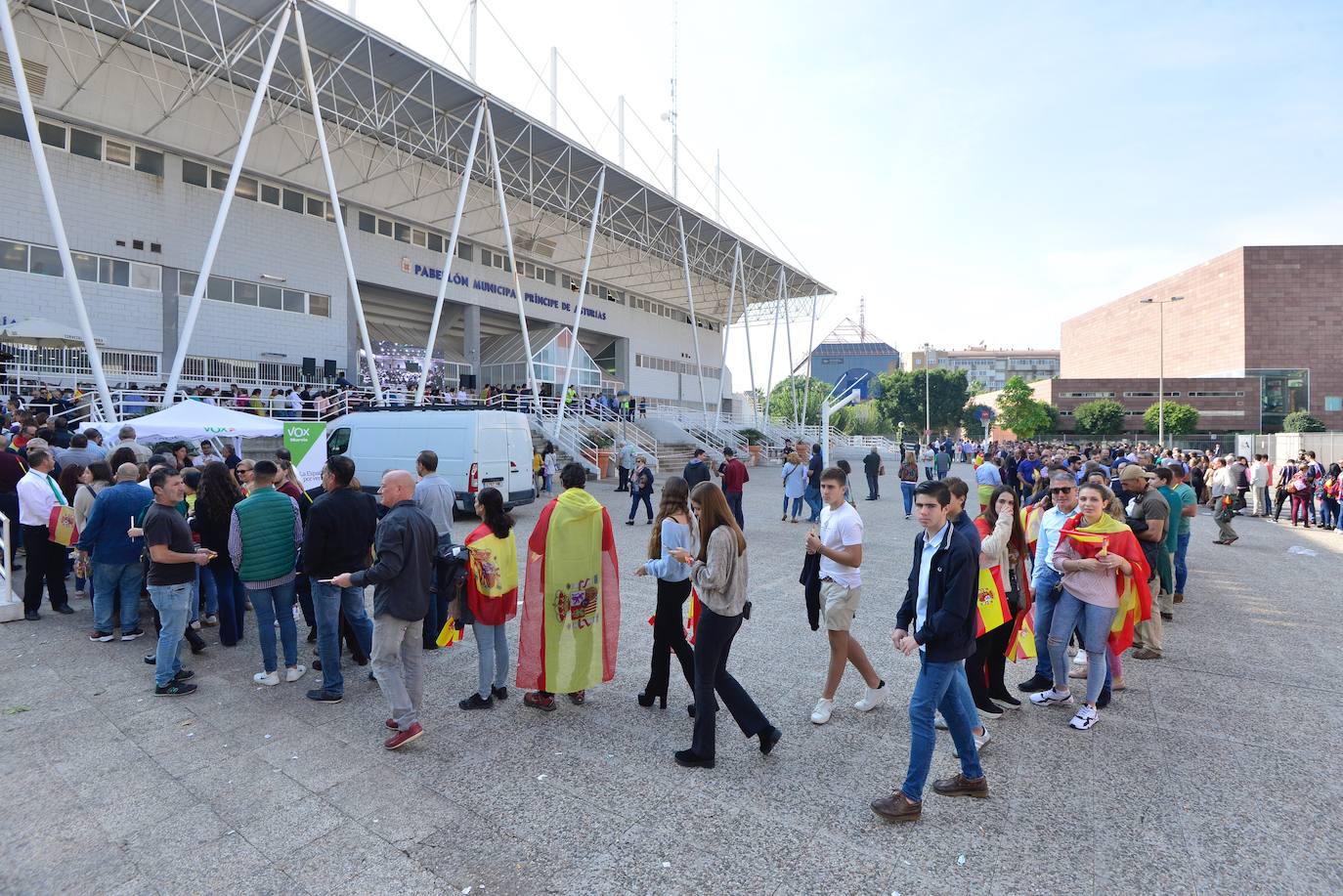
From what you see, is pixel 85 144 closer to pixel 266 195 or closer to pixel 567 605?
pixel 266 195

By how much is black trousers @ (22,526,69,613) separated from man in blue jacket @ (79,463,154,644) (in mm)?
1255

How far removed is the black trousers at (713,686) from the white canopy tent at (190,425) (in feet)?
40.2

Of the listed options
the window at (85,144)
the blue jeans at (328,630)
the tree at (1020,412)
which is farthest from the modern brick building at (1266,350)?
the blue jeans at (328,630)

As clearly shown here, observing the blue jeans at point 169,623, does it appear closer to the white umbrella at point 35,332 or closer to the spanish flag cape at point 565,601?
the spanish flag cape at point 565,601

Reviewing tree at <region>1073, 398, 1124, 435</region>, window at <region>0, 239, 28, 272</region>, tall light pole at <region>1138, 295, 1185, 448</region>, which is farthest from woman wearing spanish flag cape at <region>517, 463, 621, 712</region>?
tree at <region>1073, 398, 1124, 435</region>

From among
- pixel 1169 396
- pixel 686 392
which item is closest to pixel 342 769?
pixel 686 392

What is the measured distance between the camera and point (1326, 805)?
11.4 ft

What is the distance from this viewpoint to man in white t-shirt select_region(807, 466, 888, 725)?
14.0 feet

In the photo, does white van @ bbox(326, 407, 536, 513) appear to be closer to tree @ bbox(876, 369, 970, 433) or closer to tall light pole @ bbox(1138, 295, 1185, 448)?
tall light pole @ bbox(1138, 295, 1185, 448)

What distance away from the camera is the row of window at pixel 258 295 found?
22875mm

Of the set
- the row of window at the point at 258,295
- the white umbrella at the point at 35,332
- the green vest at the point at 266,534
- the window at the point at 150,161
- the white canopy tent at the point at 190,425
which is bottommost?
the green vest at the point at 266,534

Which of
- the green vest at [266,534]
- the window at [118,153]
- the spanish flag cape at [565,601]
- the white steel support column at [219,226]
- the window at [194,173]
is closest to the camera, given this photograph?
the spanish flag cape at [565,601]

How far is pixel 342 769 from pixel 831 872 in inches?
109

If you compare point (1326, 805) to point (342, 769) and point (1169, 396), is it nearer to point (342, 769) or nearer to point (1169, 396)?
point (342, 769)
